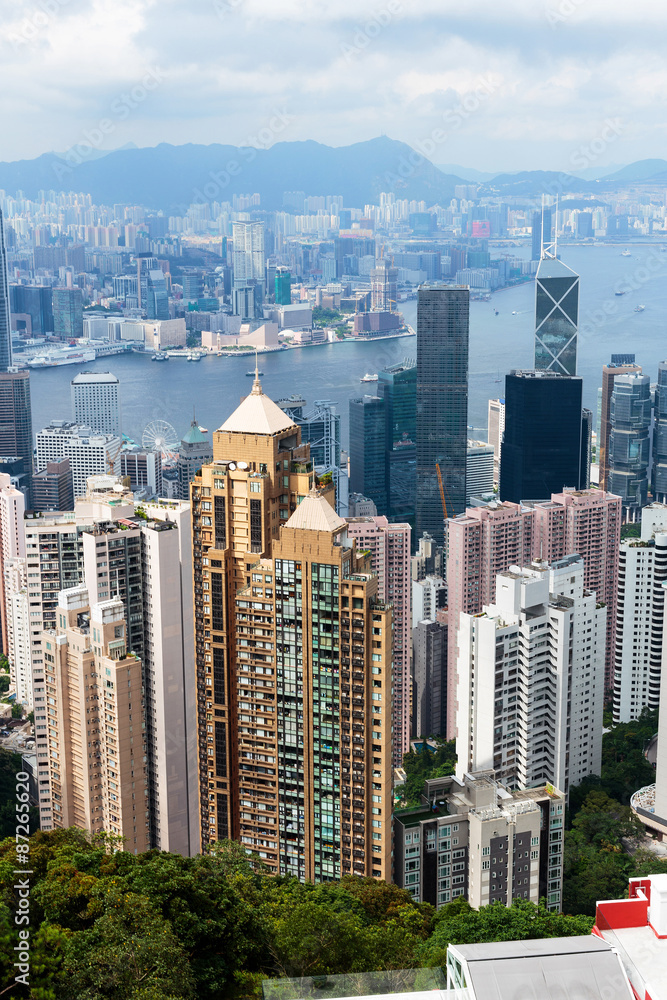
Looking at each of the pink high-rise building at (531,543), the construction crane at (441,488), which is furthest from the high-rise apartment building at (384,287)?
the pink high-rise building at (531,543)

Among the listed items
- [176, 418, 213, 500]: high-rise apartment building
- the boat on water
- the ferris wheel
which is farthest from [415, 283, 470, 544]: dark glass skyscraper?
the boat on water

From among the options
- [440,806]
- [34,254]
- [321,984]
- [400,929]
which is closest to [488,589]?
[440,806]

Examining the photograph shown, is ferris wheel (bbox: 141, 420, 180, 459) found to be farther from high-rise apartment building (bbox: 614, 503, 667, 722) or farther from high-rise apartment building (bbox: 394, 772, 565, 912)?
high-rise apartment building (bbox: 394, 772, 565, 912)

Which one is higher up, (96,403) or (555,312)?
(555,312)

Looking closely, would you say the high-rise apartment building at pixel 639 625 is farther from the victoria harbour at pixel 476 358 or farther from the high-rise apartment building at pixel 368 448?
the victoria harbour at pixel 476 358

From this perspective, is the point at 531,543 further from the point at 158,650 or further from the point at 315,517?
the point at 315,517

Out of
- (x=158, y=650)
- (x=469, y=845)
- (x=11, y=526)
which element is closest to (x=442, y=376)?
(x=11, y=526)

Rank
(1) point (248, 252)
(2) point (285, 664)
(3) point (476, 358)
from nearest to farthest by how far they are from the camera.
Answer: (2) point (285, 664), (3) point (476, 358), (1) point (248, 252)
